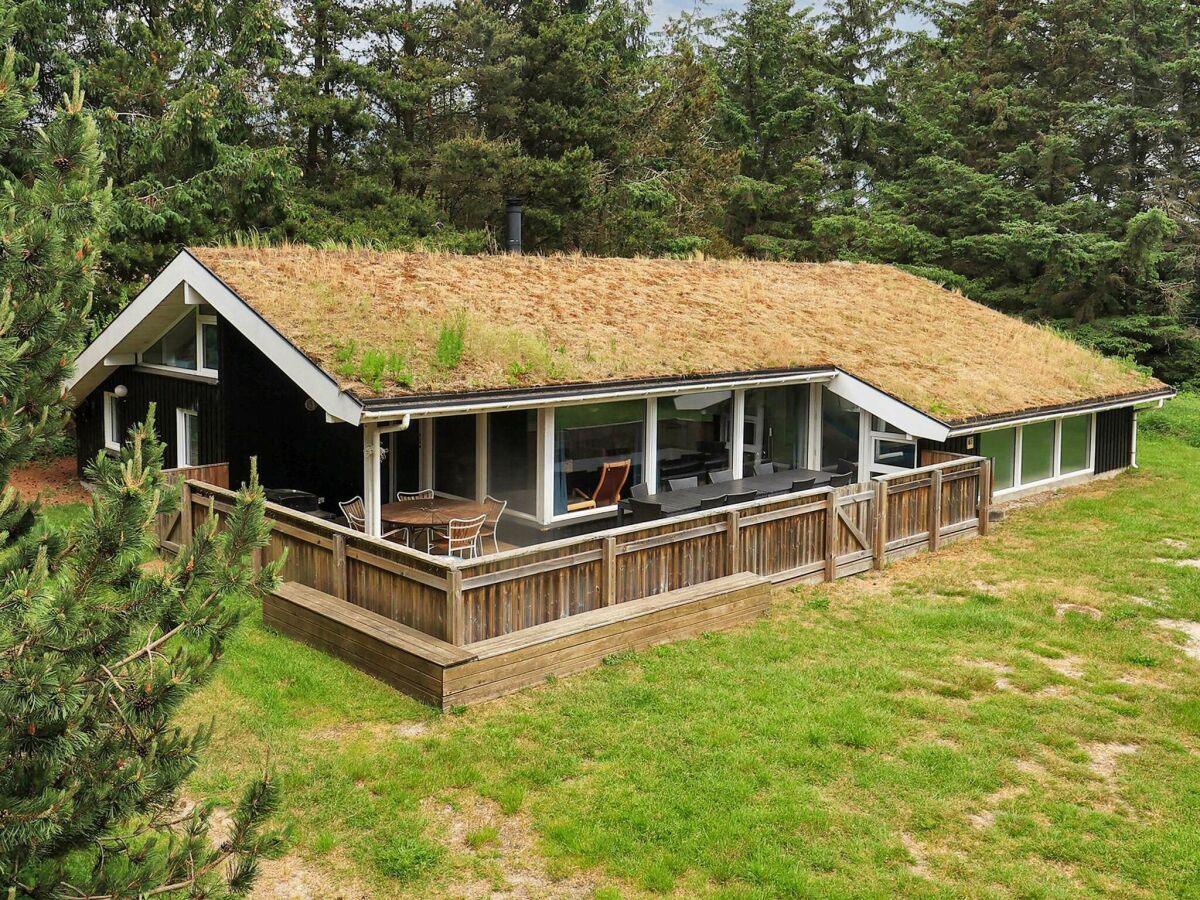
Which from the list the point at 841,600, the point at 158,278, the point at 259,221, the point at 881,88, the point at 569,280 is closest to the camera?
the point at 841,600

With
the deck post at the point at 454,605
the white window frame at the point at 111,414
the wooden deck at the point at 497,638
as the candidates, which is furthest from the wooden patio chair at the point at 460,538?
the white window frame at the point at 111,414

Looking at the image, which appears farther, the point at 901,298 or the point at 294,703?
the point at 901,298

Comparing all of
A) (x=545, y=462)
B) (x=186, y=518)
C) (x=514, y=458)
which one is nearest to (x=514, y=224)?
(x=514, y=458)

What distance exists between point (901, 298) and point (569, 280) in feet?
27.5

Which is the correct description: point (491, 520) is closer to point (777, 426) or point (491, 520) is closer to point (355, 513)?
point (355, 513)

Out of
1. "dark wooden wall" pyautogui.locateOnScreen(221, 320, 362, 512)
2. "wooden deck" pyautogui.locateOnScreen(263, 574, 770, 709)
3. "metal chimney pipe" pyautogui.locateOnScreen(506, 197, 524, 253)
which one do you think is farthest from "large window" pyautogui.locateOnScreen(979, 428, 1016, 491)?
"dark wooden wall" pyautogui.locateOnScreen(221, 320, 362, 512)

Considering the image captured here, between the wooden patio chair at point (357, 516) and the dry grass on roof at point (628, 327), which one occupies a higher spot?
the dry grass on roof at point (628, 327)

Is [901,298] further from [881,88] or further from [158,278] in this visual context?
[881,88]

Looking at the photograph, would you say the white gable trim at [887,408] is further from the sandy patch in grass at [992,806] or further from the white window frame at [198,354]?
the white window frame at [198,354]

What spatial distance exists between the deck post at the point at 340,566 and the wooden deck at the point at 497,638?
14cm

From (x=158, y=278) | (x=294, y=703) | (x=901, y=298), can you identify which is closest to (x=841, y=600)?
(x=294, y=703)

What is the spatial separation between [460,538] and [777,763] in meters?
5.13

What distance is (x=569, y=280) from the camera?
1599cm

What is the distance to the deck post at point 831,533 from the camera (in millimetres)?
11883
